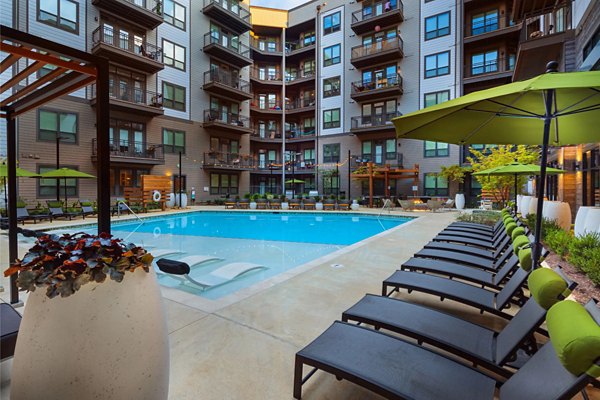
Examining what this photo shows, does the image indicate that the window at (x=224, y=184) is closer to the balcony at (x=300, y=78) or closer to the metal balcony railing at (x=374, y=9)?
the balcony at (x=300, y=78)

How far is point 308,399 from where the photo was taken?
2.13 metres

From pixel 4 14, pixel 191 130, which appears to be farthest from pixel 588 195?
pixel 4 14

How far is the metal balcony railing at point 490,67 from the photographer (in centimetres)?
2120

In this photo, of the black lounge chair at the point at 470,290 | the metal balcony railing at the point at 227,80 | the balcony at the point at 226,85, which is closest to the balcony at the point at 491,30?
the balcony at the point at 226,85

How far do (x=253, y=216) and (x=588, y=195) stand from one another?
1385cm

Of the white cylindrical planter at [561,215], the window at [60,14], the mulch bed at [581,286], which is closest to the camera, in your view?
the mulch bed at [581,286]

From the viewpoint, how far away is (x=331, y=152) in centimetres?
2803

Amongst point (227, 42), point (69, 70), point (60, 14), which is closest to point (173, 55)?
point (227, 42)

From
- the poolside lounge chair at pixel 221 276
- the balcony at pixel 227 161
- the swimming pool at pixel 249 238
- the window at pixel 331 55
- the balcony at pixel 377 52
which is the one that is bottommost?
the swimming pool at pixel 249 238

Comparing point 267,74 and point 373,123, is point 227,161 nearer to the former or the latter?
point 267,74

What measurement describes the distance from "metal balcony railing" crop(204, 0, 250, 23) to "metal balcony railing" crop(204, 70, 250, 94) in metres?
4.72

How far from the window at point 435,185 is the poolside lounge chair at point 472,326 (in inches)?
871

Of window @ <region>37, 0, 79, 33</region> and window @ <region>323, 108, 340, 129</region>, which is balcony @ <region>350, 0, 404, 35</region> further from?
window @ <region>37, 0, 79, 33</region>

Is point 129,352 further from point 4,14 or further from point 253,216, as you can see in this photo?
point 4,14
